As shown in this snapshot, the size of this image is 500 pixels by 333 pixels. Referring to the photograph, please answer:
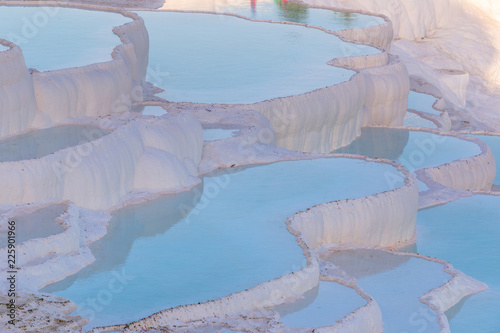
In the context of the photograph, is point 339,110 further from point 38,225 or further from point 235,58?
point 38,225

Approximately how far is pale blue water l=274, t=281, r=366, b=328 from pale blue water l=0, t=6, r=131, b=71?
18.1 ft

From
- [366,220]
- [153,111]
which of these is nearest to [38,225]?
[366,220]

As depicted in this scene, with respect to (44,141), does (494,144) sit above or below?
below

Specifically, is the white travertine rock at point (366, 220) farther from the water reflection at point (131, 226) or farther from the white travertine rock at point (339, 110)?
the white travertine rock at point (339, 110)

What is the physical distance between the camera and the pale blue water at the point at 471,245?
392 inches

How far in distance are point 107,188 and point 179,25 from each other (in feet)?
32.3

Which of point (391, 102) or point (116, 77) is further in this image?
point (391, 102)

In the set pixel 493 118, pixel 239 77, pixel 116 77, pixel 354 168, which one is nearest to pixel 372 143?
pixel 239 77

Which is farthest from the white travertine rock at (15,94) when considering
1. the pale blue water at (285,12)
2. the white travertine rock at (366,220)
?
the pale blue water at (285,12)

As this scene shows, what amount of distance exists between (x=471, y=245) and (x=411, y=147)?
182 inches

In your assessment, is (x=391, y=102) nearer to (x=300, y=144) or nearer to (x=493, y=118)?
(x=300, y=144)

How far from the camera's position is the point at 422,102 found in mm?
20844

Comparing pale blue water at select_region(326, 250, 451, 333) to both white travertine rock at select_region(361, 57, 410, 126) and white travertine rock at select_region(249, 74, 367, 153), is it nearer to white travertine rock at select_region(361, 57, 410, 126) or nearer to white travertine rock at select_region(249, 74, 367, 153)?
white travertine rock at select_region(249, 74, 367, 153)

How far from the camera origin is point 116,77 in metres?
12.9
